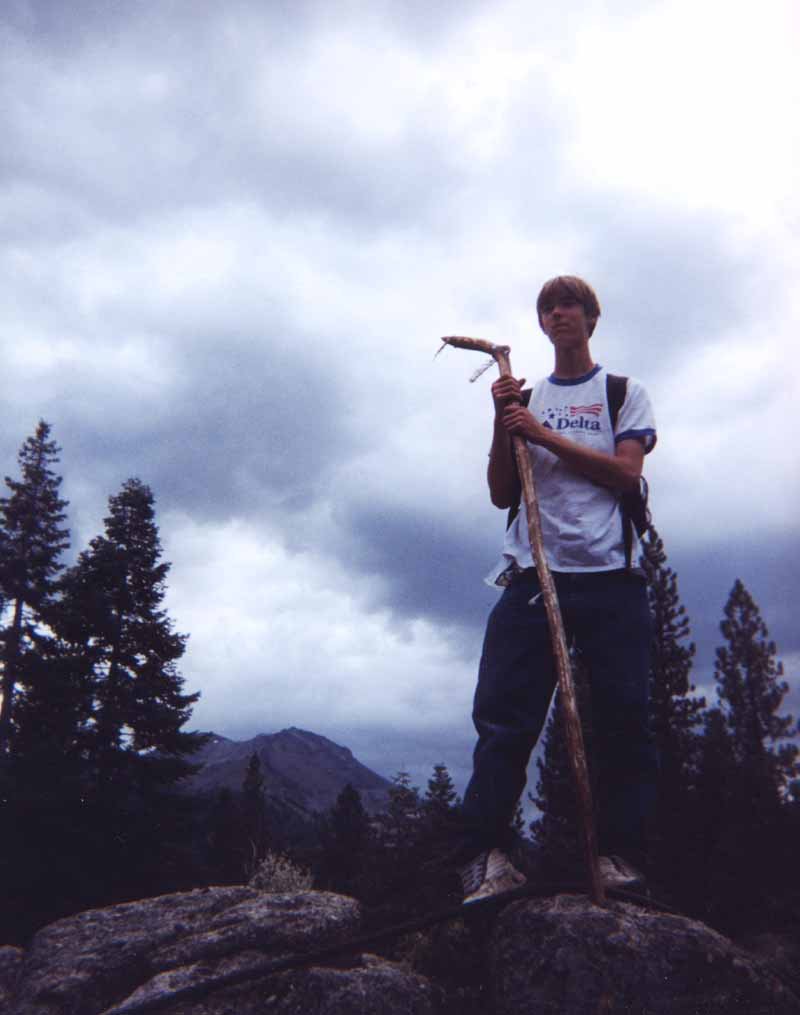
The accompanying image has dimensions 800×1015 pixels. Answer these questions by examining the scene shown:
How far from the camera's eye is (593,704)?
10.2 feet

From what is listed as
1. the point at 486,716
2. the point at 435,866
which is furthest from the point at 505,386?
the point at 435,866

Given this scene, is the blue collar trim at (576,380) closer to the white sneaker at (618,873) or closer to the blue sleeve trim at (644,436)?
the blue sleeve trim at (644,436)

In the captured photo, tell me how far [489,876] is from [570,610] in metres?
1.08

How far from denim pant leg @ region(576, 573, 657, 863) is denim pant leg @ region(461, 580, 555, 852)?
0.20 m

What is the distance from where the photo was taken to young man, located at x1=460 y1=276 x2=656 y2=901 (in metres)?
2.98

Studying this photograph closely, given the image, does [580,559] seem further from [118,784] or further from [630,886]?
[118,784]

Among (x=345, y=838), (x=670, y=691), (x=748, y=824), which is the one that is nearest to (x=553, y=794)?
(x=670, y=691)

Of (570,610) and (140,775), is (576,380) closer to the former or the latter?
(570,610)

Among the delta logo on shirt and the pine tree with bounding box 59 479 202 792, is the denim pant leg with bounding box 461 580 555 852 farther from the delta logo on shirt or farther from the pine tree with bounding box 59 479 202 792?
the pine tree with bounding box 59 479 202 792

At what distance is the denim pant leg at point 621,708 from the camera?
9.83 feet

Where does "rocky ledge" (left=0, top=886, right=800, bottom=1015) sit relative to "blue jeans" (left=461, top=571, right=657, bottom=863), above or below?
below

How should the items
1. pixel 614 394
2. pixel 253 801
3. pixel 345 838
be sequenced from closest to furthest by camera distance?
pixel 614 394, pixel 345 838, pixel 253 801

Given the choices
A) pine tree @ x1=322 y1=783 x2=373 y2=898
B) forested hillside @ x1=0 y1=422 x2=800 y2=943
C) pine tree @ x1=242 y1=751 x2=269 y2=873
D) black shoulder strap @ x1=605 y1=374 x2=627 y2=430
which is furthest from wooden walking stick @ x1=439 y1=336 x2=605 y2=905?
pine tree @ x1=242 y1=751 x2=269 y2=873

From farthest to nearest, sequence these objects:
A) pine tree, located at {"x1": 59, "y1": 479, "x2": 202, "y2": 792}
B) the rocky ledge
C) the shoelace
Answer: pine tree, located at {"x1": 59, "y1": 479, "x2": 202, "y2": 792}, the shoelace, the rocky ledge
